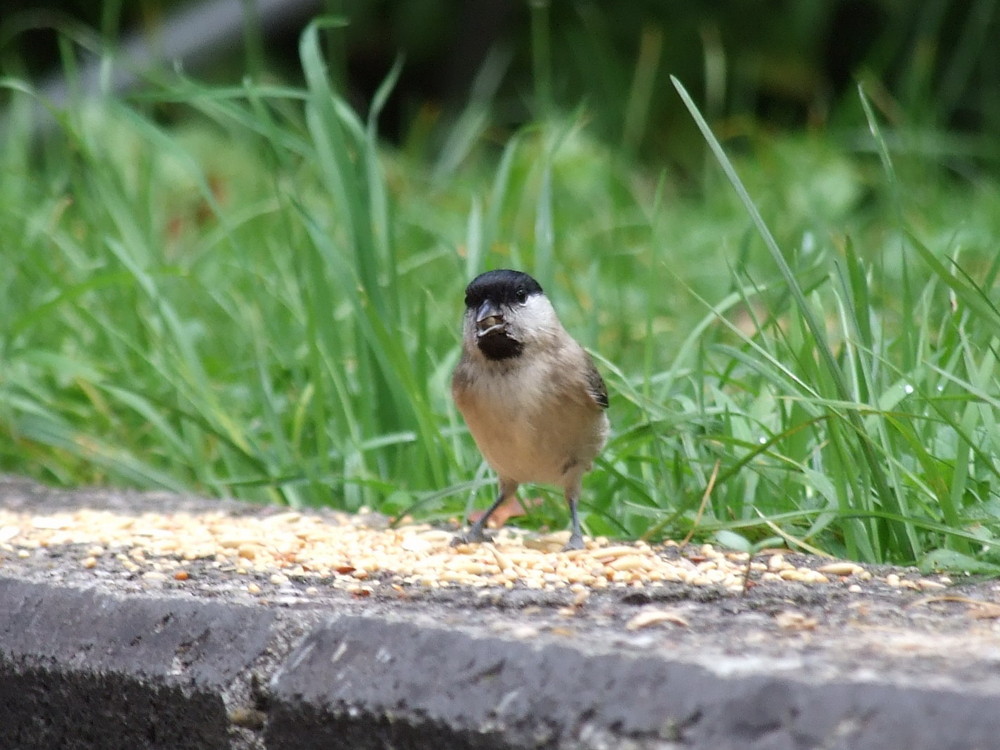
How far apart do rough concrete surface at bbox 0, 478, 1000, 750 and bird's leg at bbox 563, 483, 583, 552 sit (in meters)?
0.44

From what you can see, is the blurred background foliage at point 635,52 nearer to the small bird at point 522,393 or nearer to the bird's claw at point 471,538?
the small bird at point 522,393

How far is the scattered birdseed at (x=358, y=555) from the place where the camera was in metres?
2.25

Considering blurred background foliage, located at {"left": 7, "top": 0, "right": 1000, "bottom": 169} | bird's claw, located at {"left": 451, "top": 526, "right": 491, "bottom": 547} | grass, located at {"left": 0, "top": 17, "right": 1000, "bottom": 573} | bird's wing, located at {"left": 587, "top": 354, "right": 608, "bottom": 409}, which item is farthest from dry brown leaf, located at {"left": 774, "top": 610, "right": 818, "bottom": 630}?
blurred background foliage, located at {"left": 7, "top": 0, "right": 1000, "bottom": 169}

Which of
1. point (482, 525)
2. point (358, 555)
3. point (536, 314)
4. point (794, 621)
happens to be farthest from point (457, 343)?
point (794, 621)

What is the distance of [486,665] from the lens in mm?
1689

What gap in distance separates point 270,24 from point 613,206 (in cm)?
289

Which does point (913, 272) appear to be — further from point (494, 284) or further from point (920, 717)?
point (920, 717)

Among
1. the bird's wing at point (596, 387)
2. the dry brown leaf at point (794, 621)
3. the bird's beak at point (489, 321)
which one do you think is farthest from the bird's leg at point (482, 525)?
the dry brown leaf at point (794, 621)

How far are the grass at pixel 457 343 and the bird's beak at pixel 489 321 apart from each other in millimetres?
304

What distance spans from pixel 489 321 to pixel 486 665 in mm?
1207

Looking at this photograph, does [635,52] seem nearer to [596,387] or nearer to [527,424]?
[596,387]

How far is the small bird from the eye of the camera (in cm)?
A: 278

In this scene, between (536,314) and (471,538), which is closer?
(471,538)

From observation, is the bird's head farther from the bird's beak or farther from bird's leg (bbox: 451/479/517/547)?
bird's leg (bbox: 451/479/517/547)
